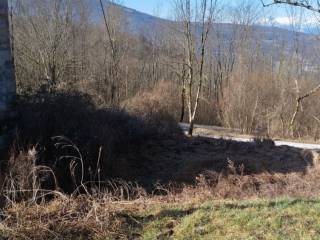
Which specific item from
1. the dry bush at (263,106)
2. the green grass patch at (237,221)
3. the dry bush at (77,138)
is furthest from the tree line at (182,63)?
the green grass patch at (237,221)

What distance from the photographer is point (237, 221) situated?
4.59 m

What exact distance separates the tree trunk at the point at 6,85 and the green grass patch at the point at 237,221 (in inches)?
190

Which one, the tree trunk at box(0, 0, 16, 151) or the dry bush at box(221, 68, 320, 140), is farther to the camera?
the dry bush at box(221, 68, 320, 140)

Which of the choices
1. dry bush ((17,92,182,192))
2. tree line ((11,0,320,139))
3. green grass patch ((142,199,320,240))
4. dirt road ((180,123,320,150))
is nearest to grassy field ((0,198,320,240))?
green grass patch ((142,199,320,240))

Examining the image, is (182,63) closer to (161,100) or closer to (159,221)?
(161,100)

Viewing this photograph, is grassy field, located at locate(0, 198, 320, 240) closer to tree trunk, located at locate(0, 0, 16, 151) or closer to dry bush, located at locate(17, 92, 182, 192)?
dry bush, located at locate(17, 92, 182, 192)

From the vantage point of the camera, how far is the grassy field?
169 inches

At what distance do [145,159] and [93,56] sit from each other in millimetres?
30292

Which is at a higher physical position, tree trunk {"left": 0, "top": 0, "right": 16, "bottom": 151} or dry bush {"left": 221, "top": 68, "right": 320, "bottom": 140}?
tree trunk {"left": 0, "top": 0, "right": 16, "bottom": 151}

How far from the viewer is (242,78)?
106 ft

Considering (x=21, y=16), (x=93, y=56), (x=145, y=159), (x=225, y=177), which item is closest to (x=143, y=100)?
(x=21, y=16)

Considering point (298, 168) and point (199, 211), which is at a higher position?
point (199, 211)

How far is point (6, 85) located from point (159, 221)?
5399 mm

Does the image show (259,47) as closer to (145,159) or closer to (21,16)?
(21,16)
